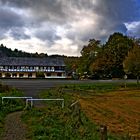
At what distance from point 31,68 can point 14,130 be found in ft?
394

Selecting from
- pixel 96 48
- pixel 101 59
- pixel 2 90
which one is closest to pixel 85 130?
pixel 2 90

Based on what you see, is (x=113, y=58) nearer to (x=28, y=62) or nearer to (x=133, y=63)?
(x=133, y=63)

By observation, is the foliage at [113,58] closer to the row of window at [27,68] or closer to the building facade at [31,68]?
the building facade at [31,68]

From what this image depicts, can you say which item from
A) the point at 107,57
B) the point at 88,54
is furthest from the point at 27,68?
the point at 107,57

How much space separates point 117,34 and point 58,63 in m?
36.2

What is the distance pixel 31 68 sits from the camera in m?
139

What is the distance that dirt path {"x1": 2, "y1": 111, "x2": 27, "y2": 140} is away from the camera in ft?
55.7

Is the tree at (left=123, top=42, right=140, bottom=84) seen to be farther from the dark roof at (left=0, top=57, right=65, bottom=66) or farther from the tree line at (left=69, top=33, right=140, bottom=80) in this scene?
the dark roof at (left=0, top=57, right=65, bottom=66)

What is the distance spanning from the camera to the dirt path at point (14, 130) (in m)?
17.0

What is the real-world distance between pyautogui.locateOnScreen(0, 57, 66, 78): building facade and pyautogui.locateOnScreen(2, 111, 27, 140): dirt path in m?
112

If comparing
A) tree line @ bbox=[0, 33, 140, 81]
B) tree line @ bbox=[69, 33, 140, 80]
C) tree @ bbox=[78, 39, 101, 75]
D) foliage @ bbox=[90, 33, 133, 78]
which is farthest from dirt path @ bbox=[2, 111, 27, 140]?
tree @ bbox=[78, 39, 101, 75]

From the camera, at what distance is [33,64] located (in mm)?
139125

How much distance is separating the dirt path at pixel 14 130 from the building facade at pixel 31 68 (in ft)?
367

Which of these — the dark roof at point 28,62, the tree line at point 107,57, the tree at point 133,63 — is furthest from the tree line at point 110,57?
the dark roof at point 28,62
